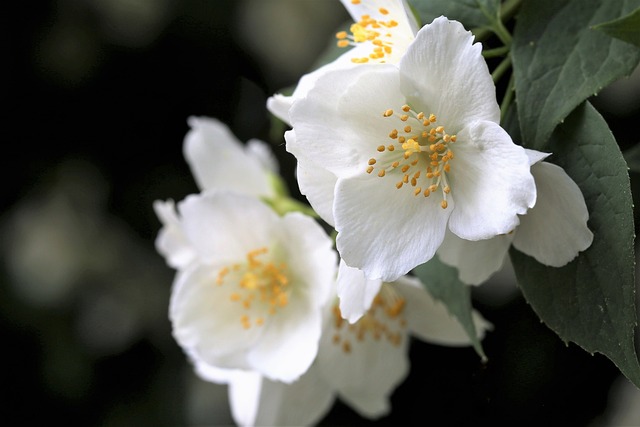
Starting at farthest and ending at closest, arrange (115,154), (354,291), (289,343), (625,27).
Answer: (115,154)
(289,343)
(354,291)
(625,27)

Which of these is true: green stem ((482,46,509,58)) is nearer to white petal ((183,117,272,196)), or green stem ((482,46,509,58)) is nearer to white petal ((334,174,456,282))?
white petal ((334,174,456,282))

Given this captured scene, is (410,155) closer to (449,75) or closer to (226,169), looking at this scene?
(449,75)

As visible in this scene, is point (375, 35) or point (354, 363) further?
point (354, 363)

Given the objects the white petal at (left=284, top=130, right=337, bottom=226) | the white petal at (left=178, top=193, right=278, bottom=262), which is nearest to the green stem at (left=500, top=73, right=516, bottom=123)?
the white petal at (left=284, top=130, right=337, bottom=226)

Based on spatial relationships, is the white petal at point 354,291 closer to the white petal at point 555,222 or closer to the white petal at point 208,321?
the white petal at point 555,222

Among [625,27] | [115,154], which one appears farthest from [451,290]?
[115,154]

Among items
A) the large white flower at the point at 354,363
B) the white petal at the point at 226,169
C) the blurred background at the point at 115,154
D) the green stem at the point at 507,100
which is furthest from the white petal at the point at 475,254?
the blurred background at the point at 115,154

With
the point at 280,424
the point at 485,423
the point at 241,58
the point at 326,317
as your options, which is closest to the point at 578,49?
the point at 326,317
